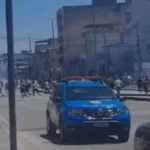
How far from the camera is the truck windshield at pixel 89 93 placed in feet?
56.3

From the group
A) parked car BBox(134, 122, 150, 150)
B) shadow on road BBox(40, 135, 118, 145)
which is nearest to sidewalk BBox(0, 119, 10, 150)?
shadow on road BBox(40, 135, 118, 145)

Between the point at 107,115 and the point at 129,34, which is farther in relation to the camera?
the point at 129,34

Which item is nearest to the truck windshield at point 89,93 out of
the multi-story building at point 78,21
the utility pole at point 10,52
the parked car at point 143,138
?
the utility pole at point 10,52

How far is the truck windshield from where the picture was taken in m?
17.2

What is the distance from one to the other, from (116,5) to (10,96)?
123010 millimetres

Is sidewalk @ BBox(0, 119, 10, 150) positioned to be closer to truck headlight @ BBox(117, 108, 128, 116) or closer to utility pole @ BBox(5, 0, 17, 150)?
truck headlight @ BBox(117, 108, 128, 116)

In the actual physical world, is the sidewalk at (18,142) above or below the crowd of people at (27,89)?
above

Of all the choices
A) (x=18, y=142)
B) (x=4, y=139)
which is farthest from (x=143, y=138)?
(x=4, y=139)

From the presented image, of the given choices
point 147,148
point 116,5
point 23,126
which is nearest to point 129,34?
point 116,5

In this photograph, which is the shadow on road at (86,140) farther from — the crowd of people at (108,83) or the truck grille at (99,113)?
the crowd of people at (108,83)

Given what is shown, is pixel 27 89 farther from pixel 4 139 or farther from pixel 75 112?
pixel 75 112

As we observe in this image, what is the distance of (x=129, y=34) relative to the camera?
105m

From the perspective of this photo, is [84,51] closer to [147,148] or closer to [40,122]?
[40,122]

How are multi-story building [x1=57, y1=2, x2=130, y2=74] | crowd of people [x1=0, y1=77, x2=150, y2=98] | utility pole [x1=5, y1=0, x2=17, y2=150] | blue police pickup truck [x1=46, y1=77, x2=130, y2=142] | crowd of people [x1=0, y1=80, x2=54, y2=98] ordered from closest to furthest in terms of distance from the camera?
utility pole [x1=5, y1=0, x2=17, y2=150] < blue police pickup truck [x1=46, y1=77, x2=130, y2=142] < crowd of people [x1=0, y1=77, x2=150, y2=98] < crowd of people [x1=0, y1=80, x2=54, y2=98] < multi-story building [x1=57, y1=2, x2=130, y2=74]
